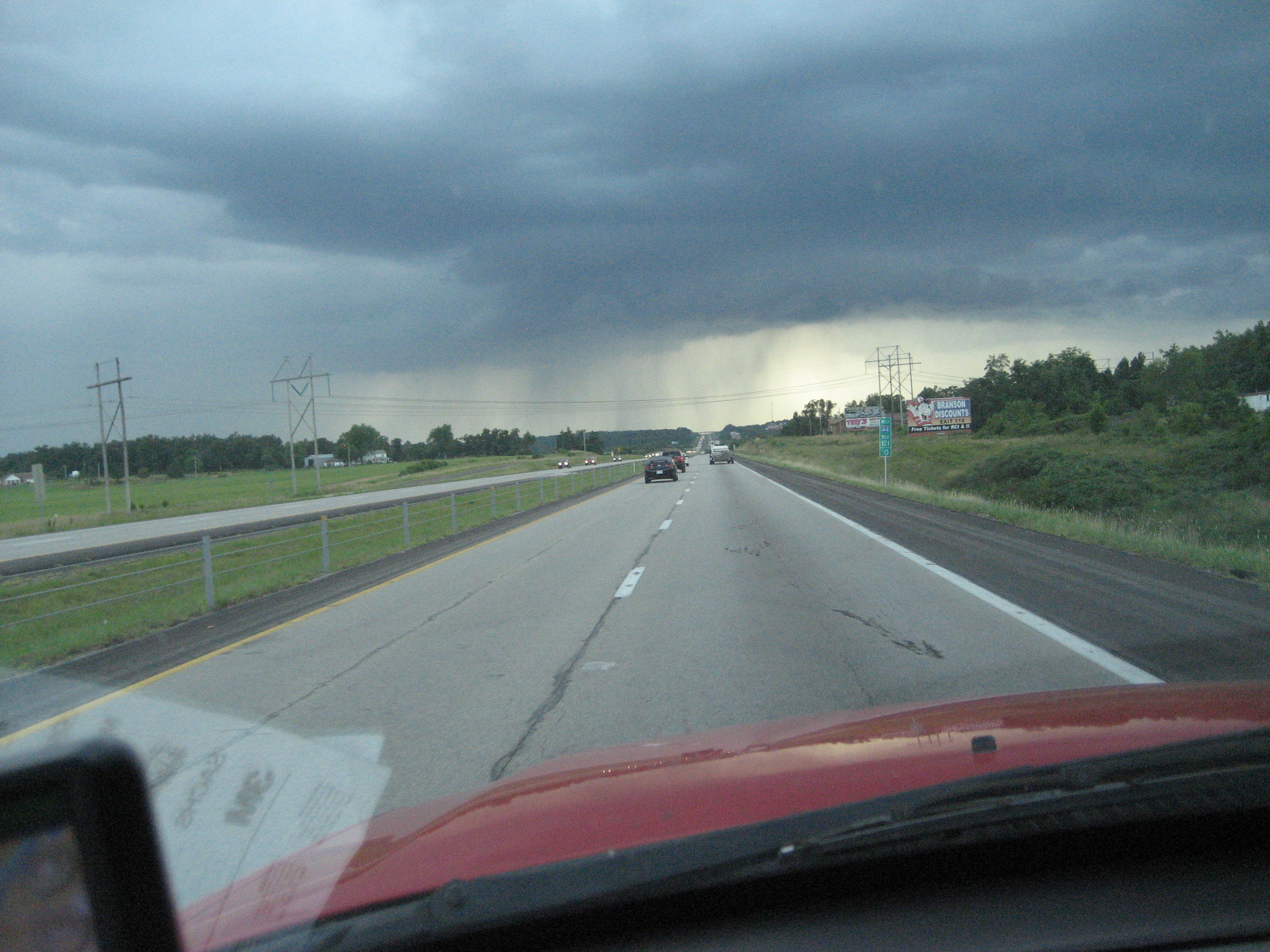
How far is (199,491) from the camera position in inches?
3337

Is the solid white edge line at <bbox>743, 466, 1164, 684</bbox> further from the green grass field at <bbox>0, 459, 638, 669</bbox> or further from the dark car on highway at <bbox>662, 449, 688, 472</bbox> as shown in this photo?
the dark car on highway at <bbox>662, 449, 688, 472</bbox>

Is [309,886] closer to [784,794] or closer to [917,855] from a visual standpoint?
[784,794]

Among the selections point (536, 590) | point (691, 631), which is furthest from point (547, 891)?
point (536, 590)

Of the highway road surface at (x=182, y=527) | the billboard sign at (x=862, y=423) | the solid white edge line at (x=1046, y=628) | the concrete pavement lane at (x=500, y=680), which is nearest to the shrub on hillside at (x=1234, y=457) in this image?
the solid white edge line at (x=1046, y=628)

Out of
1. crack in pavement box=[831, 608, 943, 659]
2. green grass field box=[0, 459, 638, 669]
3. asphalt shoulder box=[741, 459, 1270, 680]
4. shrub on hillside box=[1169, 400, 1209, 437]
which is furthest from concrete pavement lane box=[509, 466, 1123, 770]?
shrub on hillside box=[1169, 400, 1209, 437]

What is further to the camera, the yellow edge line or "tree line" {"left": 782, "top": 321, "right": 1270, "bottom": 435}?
"tree line" {"left": 782, "top": 321, "right": 1270, "bottom": 435}

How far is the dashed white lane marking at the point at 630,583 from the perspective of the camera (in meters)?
12.6

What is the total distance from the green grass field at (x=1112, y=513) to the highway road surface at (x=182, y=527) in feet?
56.5

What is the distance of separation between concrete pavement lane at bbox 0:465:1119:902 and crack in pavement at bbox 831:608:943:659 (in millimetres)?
39

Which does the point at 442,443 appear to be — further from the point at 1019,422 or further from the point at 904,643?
the point at 904,643

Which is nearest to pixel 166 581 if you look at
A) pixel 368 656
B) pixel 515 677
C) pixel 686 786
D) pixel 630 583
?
pixel 630 583

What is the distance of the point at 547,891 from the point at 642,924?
0.89ft

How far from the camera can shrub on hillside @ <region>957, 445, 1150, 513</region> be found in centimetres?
3419

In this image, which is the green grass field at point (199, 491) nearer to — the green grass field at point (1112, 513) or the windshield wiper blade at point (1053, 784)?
the green grass field at point (1112, 513)
